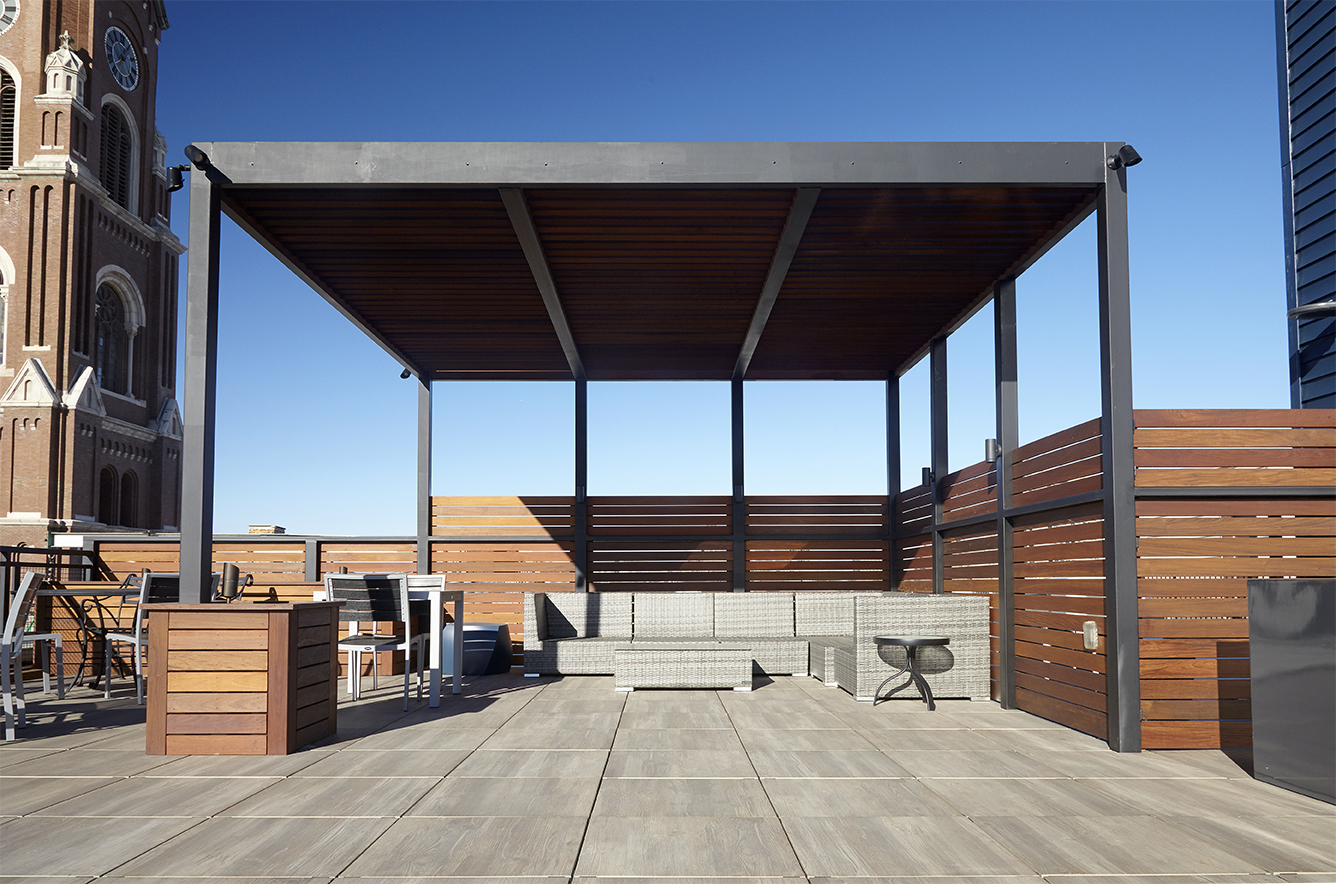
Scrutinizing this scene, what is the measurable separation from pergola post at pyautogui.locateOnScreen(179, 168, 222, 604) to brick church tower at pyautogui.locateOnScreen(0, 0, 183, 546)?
988 inches

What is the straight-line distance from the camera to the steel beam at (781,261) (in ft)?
19.4

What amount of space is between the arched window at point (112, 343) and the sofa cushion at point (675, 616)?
87.7 feet

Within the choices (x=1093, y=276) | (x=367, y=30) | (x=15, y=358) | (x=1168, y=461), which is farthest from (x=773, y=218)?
(x=15, y=358)

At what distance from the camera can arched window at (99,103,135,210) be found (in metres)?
29.8

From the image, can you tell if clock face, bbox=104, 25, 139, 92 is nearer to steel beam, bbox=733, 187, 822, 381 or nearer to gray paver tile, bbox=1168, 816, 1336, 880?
steel beam, bbox=733, 187, 822, 381

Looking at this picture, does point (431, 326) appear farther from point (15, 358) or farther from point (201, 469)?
point (15, 358)

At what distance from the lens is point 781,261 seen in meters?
7.03

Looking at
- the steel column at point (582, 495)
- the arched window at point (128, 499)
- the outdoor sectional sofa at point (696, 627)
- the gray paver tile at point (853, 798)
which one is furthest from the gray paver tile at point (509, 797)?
the arched window at point (128, 499)

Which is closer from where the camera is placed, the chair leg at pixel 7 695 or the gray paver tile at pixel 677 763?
the gray paver tile at pixel 677 763

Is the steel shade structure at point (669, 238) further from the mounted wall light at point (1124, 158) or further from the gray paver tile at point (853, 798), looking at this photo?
the gray paver tile at point (853, 798)

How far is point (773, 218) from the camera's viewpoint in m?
6.42

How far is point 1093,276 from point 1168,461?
1199 millimetres

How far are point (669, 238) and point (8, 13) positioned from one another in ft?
105

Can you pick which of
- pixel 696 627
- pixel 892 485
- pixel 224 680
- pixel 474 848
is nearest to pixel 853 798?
pixel 474 848
